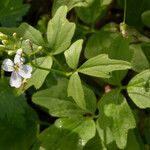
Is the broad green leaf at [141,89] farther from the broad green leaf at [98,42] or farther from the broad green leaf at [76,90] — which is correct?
the broad green leaf at [98,42]

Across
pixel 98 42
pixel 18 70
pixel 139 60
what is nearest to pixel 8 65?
pixel 18 70

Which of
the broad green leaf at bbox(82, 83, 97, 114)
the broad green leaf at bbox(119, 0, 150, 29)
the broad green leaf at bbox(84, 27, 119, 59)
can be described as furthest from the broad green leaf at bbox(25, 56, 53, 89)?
the broad green leaf at bbox(119, 0, 150, 29)

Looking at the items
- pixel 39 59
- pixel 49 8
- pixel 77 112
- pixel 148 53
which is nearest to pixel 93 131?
pixel 77 112

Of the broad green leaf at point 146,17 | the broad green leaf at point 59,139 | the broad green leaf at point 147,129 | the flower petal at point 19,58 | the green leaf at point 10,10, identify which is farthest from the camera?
the green leaf at point 10,10

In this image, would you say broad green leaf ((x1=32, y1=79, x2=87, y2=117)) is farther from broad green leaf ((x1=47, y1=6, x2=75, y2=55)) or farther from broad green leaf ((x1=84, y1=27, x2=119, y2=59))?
broad green leaf ((x1=84, y1=27, x2=119, y2=59))

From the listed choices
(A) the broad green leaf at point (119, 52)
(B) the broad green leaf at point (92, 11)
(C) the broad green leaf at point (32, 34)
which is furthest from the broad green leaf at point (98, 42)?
(C) the broad green leaf at point (32, 34)

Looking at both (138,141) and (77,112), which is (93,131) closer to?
(77,112)

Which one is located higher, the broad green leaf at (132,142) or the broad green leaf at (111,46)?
the broad green leaf at (111,46)
